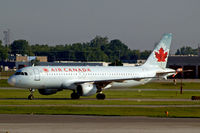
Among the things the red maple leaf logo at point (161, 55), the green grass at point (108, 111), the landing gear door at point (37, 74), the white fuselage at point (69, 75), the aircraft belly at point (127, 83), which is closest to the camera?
the green grass at point (108, 111)

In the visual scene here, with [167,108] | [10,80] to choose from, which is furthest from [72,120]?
[10,80]

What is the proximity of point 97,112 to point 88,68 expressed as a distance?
23815 millimetres

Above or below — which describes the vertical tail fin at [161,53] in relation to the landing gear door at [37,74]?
above

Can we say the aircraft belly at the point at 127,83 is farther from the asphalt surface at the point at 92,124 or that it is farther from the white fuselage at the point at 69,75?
the asphalt surface at the point at 92,124

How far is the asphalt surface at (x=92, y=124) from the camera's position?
3066cm

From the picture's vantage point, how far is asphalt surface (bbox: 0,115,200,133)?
3066cm

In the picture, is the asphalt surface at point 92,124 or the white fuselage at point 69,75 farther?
the white fuselage at point 69,75

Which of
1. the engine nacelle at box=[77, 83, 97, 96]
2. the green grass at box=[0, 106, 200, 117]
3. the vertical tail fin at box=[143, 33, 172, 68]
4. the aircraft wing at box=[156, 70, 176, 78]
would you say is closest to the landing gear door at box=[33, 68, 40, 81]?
the engine nacelle at box=[77, 83, 97, 96]

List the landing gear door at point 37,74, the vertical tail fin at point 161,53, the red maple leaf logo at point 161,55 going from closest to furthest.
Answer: the landing gear door at point 37,74, the vertical tail fin at point 161,53, the red maple leaf logo at point 161,55

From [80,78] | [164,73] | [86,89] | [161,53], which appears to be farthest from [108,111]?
[161,53]

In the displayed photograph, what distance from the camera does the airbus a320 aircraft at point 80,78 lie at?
2415 inches

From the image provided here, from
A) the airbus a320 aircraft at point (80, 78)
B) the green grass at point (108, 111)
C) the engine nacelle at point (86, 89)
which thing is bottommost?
the green grass at point (108, 111)

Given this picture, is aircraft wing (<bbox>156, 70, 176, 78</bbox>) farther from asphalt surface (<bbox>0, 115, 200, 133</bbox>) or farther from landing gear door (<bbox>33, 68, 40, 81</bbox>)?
asphalt surface (<bbox>0, 115, 200, 133</bbox>)

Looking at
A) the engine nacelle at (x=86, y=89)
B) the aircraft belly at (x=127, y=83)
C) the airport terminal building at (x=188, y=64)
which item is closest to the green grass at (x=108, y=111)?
the engine nacelle at (x=86, y=89)
